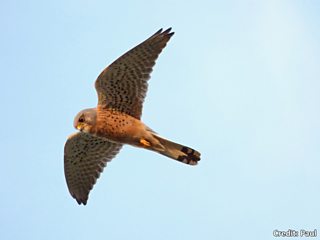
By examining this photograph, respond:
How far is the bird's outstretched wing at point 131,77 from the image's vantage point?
8.15m

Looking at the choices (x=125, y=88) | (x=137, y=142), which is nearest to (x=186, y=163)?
(x=137, y=142)

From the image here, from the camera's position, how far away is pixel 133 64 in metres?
8.20

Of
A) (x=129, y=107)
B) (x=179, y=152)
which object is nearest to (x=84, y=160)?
(x=129, y=107)

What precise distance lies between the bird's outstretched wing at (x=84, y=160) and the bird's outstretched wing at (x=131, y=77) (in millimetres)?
969

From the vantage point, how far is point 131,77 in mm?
8289

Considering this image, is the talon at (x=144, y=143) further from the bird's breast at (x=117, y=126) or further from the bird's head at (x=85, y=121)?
the bird's head at (x=85, y=121)

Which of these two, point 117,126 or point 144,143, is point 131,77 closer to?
point 117,126

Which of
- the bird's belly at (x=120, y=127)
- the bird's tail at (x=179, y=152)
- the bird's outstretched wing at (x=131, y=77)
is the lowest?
the bird's tail at (x=179, y=152)

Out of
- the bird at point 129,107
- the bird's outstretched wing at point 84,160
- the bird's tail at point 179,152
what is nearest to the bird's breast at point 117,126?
the bird at point 129,107

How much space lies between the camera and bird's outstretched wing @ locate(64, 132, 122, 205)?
930cm

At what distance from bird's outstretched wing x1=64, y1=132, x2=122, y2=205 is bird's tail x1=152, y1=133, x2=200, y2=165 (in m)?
1.11

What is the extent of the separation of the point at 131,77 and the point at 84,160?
1.93 meters

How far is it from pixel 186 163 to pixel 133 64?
5.36ft

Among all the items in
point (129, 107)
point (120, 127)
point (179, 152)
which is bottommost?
point (179, 152)
